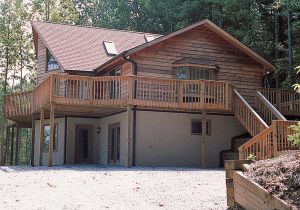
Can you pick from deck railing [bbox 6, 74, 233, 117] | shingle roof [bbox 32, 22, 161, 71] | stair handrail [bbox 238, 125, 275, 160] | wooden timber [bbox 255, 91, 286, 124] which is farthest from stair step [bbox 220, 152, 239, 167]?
shingle roof [bbox 32, 22, 161, 71]

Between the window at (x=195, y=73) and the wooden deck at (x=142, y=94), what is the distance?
1872mm

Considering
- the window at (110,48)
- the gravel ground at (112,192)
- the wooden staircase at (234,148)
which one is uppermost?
the window at (110,48)

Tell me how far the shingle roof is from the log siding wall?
3611mm

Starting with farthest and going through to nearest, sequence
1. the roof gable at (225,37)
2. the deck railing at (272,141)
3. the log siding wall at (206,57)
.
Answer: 1. the roof gable at (225,37)
2. the log siding wall at (206,57)
3. the deck railing at (272,141)

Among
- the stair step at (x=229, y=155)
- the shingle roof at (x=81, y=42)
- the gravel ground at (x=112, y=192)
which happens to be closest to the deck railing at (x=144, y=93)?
the stair step at (x=229, y=155)

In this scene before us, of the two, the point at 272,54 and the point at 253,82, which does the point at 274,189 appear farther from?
the point at 272,54

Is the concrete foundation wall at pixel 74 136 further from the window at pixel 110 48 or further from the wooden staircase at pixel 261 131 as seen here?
the wooden staircase at pixel 261 131

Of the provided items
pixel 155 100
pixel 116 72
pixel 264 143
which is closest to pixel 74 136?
pixel 116 72

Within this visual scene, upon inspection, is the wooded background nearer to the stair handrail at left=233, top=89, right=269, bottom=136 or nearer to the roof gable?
the roof gable

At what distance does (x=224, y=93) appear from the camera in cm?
1920

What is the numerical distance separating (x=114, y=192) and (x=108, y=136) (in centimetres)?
1297

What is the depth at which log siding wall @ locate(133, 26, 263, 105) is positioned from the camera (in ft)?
68.1

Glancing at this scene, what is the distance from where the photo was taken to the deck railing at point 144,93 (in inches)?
717

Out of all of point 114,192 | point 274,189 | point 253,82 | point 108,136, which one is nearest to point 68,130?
point 108,136
